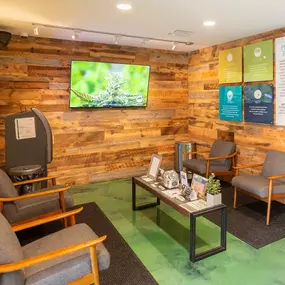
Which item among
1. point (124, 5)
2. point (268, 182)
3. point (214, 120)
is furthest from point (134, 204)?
point (124, 5)

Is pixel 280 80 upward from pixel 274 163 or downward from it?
upward

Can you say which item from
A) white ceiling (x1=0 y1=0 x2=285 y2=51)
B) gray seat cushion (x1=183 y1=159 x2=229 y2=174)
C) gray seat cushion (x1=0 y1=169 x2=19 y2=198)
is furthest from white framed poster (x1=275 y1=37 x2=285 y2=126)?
gray seat cushion (x1=0 y1=169 x2=19 y2=198)

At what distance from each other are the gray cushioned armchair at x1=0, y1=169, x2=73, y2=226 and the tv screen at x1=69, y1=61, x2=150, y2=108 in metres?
2.01

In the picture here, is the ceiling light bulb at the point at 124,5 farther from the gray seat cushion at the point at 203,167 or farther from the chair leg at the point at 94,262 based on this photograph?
the gray seat cushion at the point at 203,167

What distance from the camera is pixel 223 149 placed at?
454 cm

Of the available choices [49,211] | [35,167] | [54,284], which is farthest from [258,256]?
[35,167]

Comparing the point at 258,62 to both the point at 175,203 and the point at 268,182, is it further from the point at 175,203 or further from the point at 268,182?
the point at 175,203

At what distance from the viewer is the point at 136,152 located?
5.19 m

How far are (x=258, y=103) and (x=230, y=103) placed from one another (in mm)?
566

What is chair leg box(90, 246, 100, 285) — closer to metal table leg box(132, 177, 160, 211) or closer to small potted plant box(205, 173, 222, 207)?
small potted plant box(205, 173, 222, 207)

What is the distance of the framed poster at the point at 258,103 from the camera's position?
3.82m

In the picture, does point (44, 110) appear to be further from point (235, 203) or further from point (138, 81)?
point (235, 203)

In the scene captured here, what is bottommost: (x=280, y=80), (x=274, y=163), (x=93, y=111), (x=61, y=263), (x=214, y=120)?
(x=61, y=263)

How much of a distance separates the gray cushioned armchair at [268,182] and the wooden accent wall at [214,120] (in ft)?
0.90
